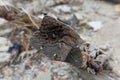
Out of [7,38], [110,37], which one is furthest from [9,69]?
[110,37]

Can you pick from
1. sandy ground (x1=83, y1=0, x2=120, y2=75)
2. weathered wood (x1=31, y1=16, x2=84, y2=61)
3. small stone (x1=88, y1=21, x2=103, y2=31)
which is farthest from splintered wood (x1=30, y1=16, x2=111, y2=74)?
small stone (x1=88, y1=21, x2=103, y2=31)

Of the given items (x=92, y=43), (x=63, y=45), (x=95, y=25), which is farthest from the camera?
(x=95, y=25)

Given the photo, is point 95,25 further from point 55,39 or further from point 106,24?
point 55,39

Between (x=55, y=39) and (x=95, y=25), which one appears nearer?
(x=55, y=39)

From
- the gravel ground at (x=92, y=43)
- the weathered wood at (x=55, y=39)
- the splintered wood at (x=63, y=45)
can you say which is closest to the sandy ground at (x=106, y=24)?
the gravel ground at (x=92, y=43)

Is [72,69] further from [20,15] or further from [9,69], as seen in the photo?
[20,15]

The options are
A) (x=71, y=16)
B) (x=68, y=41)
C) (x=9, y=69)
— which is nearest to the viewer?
(x=68, y=41)

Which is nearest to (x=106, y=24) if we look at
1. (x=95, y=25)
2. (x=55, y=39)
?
(x=95, y=25)

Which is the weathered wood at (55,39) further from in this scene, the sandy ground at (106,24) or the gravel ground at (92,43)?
the sandy ground at (106,24)

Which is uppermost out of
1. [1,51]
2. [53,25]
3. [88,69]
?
[53,25]
